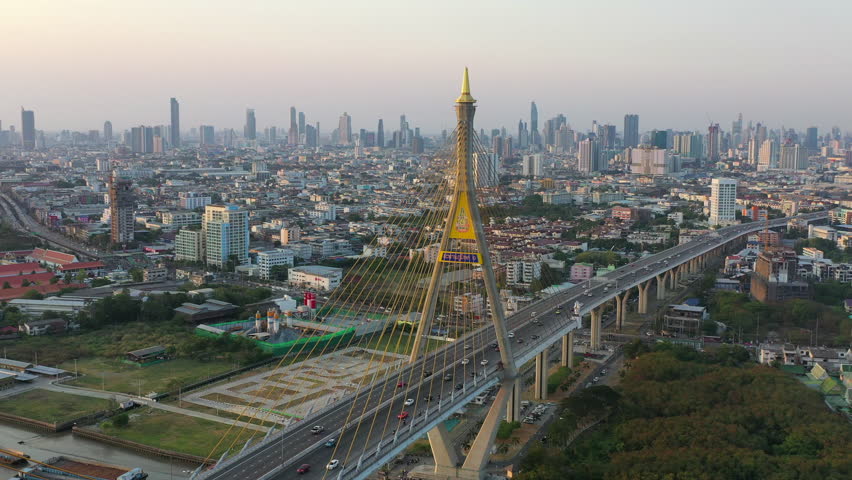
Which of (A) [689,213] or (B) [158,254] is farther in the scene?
(A) [689,213]

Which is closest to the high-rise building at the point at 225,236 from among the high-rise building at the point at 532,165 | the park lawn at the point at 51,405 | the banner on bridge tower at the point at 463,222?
the park lawn at the point at 51,405

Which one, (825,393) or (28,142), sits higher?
(28,142)

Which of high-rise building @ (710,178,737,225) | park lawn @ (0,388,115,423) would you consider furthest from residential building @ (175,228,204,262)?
high-rise building @ (710,178,737,225)

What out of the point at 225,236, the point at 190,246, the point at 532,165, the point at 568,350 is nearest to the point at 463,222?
the point at 568,350

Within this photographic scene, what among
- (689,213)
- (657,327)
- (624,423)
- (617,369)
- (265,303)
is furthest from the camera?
(689,213)

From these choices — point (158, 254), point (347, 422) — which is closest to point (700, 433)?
point (347, 422)

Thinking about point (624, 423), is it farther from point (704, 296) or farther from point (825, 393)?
point (704, 296)

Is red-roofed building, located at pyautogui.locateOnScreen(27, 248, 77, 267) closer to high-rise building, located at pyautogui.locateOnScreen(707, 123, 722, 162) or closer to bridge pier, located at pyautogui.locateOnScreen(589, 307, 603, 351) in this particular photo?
bridge pier, located at pyautogui.locateOnScreen(589, 307, 603, 351)
